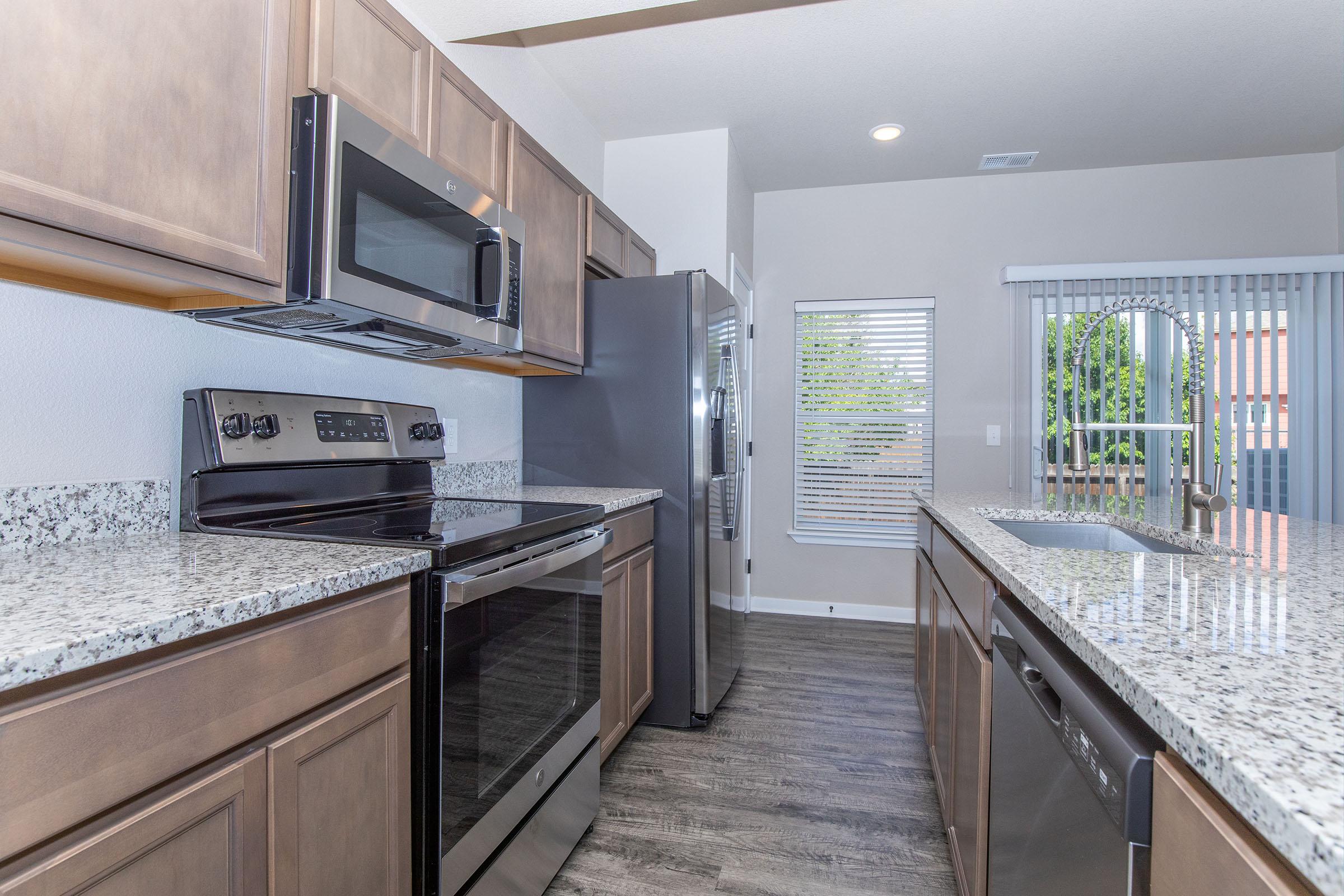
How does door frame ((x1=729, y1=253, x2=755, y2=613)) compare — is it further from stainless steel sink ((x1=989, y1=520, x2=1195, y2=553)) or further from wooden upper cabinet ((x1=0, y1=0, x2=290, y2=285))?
wooden upper cabinet ((x1=0, y1=0, x2=290, y2=285))

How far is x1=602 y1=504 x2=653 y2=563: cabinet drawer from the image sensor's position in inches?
83.1

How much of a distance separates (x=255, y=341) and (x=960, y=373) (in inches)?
146

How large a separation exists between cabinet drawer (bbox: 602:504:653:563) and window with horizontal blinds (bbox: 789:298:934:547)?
6.82 ft

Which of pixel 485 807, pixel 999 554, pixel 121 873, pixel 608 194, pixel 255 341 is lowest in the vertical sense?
pixel 485 807

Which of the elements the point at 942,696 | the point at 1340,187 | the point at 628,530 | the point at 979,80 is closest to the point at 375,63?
the point at 628,530

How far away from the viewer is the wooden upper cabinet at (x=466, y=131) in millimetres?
1732

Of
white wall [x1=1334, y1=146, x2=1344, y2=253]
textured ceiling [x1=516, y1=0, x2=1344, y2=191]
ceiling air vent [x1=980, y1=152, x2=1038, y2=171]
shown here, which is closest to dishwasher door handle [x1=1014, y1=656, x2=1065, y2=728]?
textured ceiling [x1=516, y1=0, x2=1344, y2=191]

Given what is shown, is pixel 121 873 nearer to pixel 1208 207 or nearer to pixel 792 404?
pixel 792 404

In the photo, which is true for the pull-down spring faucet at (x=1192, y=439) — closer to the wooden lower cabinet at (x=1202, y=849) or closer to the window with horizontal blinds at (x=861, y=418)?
the wooden lower cabinet at (x=1202, y=849)

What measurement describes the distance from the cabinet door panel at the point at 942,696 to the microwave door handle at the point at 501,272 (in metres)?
1.44

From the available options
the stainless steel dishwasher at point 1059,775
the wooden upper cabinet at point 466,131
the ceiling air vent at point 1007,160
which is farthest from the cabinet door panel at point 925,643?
the ceiling air vent at point 1007,160

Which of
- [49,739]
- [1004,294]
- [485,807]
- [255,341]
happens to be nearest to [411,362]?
[255,341]

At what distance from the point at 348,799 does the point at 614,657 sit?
1.15 m

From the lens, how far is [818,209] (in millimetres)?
4293
